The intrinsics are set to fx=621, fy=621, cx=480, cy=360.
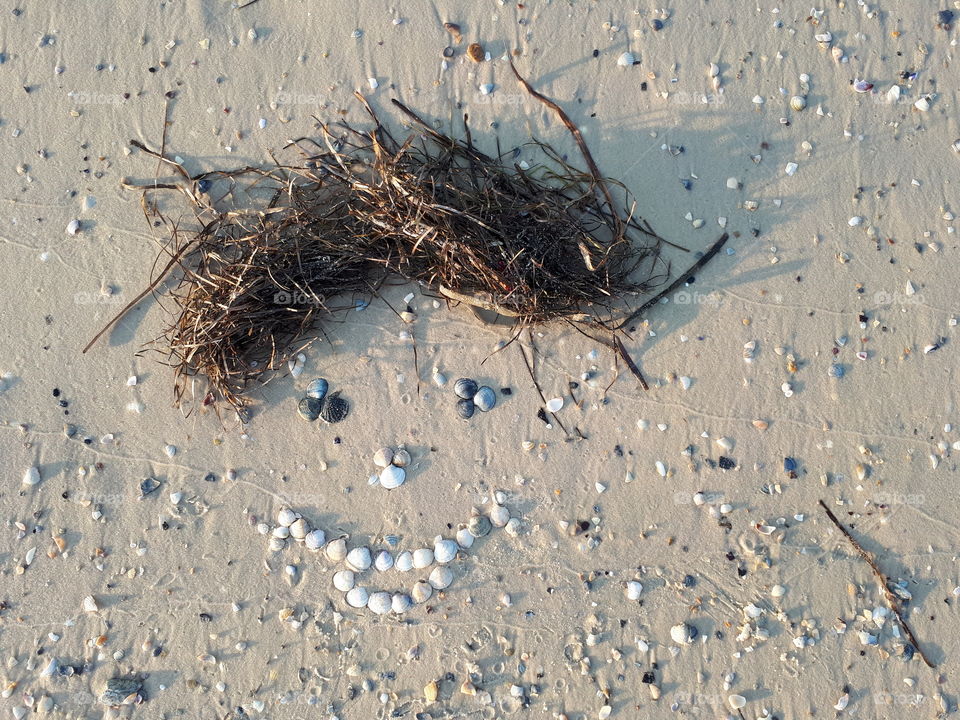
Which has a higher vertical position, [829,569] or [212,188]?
[212,188]

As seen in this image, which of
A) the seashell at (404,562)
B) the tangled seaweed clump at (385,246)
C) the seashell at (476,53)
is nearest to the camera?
the tangled seaweed clump at (385,246)

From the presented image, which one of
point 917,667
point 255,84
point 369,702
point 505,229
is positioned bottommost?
point 369,702

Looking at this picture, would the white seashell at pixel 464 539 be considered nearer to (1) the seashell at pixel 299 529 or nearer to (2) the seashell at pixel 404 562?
(2) the seashell at pixel 404 562

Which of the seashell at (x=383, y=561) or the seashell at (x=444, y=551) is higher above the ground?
the seashell at (x=444, y=551)

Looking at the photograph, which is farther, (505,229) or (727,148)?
(727,148)

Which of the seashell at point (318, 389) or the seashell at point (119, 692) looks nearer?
the seashell at point (119, 692)

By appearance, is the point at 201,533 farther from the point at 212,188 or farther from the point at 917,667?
the point at 917,667

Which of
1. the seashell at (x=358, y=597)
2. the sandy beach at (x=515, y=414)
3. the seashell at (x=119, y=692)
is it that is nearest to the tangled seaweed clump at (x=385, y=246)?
the sandy beach at (x=515, y=414)

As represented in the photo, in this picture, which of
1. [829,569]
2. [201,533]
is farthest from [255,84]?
[829,569]

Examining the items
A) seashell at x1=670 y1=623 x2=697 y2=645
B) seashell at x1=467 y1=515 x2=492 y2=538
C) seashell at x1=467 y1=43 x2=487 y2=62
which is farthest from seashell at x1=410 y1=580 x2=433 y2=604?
seashell at x1=467 y1=43 x2=487 y2=62
